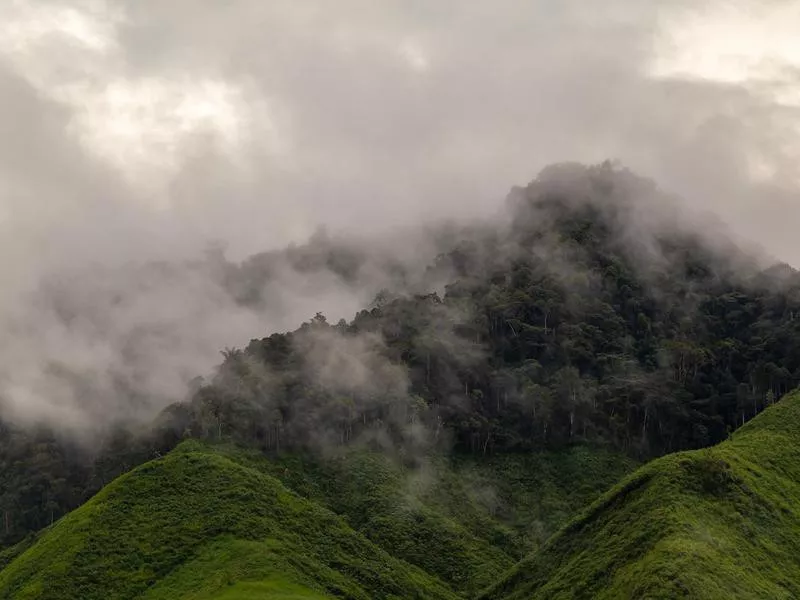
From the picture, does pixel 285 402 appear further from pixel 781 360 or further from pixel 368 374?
pixel 781 360

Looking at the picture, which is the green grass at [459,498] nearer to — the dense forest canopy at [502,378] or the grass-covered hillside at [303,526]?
the grass-covered hillside at [303,526]

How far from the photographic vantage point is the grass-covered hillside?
369ft

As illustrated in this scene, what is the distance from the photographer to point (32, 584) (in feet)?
371

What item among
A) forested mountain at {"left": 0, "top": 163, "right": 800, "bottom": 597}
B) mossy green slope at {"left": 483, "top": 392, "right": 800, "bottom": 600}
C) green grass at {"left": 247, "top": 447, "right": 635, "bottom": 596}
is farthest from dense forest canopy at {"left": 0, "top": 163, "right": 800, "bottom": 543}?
mossy green slope at {"left": 483, "top": 392, "right": 800, "bottom": 600}

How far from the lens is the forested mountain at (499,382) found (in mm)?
157500

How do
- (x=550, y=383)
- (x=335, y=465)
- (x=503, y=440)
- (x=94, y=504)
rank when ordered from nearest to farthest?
(x=94, y=504), (x=335, y=465), (x=503, y=440), (x=550, y=383)

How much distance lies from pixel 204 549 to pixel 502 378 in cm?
7027

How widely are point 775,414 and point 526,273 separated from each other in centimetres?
7415

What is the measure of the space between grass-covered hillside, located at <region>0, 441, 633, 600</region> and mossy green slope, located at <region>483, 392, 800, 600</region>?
62.0 ft

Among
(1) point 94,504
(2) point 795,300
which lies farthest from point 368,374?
(2) point 795,300

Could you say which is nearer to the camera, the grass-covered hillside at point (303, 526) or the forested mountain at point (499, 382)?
the grass-covered hillside at point (303, 526)

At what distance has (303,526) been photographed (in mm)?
125875

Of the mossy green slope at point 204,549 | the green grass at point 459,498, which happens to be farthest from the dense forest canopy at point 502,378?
the mossy green slope at point 204,549

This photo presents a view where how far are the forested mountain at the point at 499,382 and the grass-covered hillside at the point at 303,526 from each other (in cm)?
262
